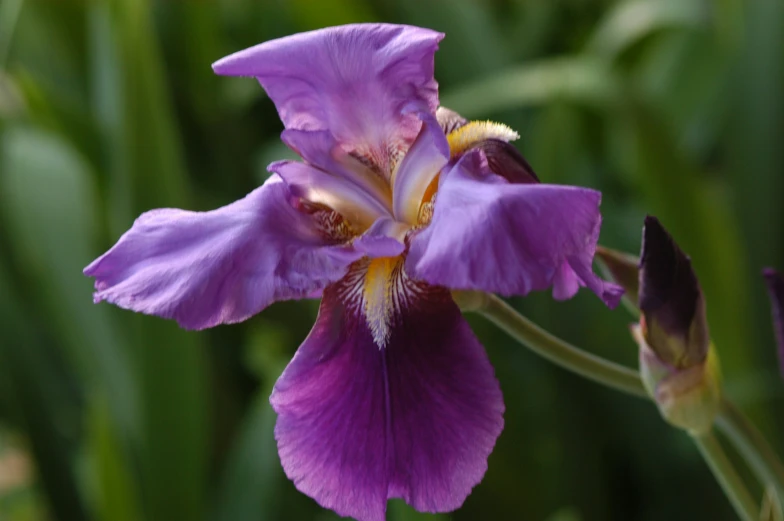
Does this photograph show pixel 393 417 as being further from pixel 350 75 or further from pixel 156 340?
pixel 156 340

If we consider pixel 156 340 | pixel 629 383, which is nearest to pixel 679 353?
pixel 629 383

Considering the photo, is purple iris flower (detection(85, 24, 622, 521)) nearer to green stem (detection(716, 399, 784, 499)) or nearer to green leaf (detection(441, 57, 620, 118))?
green stem (detection(716, 399, 784, 499))

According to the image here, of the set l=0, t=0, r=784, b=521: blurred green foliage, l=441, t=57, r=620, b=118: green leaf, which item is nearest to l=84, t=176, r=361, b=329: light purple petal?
l=0, t=0, r=784, b=521: blurred green foliage

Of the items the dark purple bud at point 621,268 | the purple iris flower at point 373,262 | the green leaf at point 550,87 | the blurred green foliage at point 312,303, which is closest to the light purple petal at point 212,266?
the purple iris flower at point 373,262

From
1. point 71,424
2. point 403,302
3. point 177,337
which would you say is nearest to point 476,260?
point 403,302

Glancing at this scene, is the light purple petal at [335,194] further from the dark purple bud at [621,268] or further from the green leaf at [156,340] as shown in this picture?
the green leaf at [156,340]
